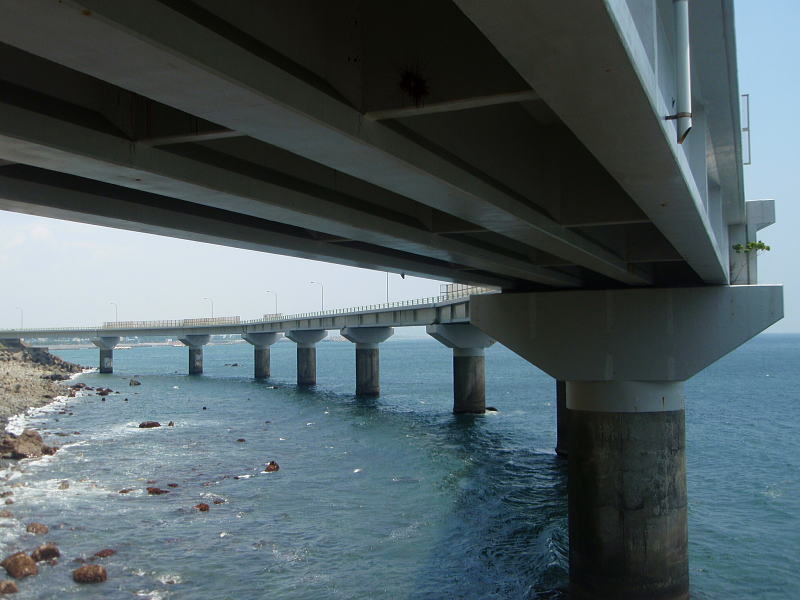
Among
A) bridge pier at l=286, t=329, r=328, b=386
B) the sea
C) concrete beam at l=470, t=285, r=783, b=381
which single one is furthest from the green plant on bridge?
bridge pier at l=286, t=329, r=328, b=386

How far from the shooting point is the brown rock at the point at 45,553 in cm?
2077

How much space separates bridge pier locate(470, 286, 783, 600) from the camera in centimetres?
1772

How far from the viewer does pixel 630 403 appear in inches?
756

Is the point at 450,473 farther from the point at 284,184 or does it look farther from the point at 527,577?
the point at 284,184

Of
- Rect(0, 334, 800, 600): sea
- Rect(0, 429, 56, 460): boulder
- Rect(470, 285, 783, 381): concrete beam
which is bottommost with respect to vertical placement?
Rect(0, 334, 800, 600): sea

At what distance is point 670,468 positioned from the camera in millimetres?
18141

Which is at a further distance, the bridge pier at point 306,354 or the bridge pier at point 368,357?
the bridge pier at point 306,354

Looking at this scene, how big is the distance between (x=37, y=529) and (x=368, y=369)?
170ft

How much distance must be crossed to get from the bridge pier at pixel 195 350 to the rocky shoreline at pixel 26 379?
1869 cm

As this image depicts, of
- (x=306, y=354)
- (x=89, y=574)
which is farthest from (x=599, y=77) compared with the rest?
(x=306, y=354)

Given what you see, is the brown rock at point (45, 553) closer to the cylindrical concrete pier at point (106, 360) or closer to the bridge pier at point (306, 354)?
the bridge pier at point (306, 354)

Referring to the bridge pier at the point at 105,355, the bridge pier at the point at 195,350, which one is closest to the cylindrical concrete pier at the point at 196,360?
the bridge pier at the point at 195,350

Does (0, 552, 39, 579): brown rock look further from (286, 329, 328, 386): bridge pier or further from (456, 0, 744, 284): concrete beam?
(286, 329, 328, 386): bridge pier

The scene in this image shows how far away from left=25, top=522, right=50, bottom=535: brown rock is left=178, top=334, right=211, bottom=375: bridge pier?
95117mm
